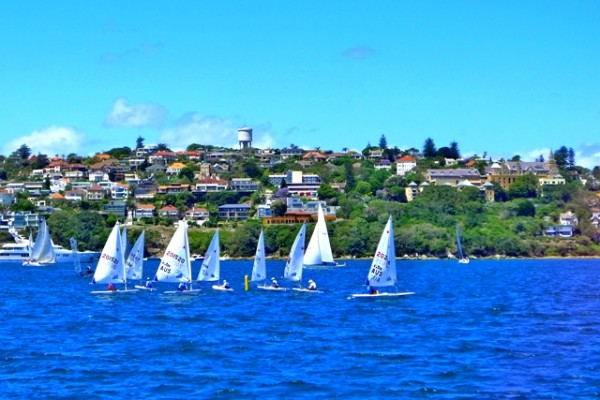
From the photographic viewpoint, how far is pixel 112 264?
8794 cm

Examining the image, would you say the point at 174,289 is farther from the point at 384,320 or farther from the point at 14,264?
the point at 14,264

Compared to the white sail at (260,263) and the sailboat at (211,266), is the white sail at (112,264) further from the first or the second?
the white sail at (260,263)

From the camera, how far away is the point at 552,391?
4234cm

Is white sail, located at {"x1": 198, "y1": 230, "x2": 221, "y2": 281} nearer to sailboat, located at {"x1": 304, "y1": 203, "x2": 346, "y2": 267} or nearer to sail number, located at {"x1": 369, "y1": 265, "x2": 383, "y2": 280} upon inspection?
sail number, located at {"x1": 369, "y1": 265, "x2": 383, "y2": 280}

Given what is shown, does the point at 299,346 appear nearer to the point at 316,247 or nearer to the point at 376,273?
the point at 376,273

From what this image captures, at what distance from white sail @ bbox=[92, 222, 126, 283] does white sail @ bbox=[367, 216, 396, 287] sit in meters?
18.5

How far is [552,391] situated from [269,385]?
9818mm

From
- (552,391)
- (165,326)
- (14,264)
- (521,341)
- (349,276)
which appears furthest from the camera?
(14,264)

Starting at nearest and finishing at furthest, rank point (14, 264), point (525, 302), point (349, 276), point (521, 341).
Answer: point (521, 341) → point (525, 302) → point (349, 276) → point (14, 264)

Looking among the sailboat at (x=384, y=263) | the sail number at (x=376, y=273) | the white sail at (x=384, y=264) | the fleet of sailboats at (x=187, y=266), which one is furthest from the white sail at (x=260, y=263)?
the sail number at (x=376, y=273)

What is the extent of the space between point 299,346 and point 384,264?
24983 millimetres

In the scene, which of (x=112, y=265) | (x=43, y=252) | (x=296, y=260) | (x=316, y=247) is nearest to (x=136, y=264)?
(x=112, y=265)

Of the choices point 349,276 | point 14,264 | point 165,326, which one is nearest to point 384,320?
point 165,326

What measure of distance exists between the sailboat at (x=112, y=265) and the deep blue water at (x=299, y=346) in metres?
2.65
